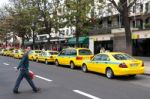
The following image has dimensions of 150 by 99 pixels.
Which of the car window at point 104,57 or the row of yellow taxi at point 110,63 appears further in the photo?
the car window at point 104,57

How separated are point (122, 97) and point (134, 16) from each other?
112ft

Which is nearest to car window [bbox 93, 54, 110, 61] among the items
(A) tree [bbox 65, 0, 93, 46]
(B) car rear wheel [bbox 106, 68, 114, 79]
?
(B) car rear wheel [bbox 106, 68, 114, 79]

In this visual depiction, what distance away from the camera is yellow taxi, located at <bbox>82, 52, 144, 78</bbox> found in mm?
15797

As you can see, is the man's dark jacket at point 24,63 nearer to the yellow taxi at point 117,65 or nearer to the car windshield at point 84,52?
the yellow taxi at point 117,65

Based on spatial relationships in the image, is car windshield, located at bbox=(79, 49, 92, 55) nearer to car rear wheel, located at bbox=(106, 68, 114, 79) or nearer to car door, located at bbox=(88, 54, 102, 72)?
car door, located at bbox=(88, 54, 102, 72)

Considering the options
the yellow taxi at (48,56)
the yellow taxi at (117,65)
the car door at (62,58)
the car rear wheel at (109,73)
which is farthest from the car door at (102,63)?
the yellow taxi at (48,56)

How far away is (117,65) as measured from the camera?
15930 millimetres

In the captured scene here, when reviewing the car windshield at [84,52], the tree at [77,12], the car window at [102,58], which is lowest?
the car window at [102,58]

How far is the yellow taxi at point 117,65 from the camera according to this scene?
15.8m

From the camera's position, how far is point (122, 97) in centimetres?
1032

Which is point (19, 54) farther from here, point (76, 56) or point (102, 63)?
point (102, 63)

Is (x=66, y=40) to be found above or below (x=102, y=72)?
above

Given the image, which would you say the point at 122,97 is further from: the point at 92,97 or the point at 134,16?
the point at 134,16

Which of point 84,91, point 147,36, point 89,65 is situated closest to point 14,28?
point 147,36
